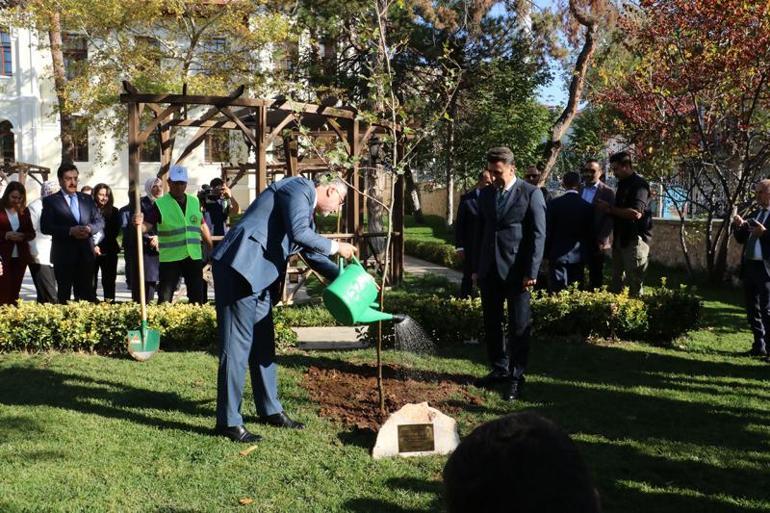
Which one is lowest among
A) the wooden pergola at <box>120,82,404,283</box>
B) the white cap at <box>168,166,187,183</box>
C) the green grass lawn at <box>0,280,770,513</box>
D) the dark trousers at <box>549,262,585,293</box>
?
the green grass lawn at <box>0,280,770,513</box>

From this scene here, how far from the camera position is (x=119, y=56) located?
1805 cm

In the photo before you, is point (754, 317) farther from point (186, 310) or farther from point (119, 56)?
point (119, 56)

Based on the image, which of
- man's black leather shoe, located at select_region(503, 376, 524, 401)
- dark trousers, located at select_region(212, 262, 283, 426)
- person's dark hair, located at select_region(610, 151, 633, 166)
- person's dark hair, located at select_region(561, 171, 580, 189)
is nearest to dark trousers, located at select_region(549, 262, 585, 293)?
person's dark hair, located at select_region(561, 171, 580, 189)

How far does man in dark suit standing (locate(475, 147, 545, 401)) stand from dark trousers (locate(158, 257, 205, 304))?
3532 millimetres

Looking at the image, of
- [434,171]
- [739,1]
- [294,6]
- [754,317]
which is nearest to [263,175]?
[754,317]

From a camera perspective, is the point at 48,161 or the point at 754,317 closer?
the point at 754,317

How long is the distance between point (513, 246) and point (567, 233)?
112 inches

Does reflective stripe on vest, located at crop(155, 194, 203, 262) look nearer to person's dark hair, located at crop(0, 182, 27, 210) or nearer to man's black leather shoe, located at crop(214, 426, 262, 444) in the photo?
person's dark hair, located at crop(0, 182, 27, 210)

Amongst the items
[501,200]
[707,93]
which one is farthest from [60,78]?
[501,200]

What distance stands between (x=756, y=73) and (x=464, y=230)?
585 centimetres

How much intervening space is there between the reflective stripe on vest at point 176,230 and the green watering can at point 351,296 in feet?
11.7

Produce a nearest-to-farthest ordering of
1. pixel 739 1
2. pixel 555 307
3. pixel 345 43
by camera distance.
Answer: pixel 555 307, pixel 739 1, pixel 345 43

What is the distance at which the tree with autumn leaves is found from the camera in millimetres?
10352

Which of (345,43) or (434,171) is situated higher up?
(345,43)
